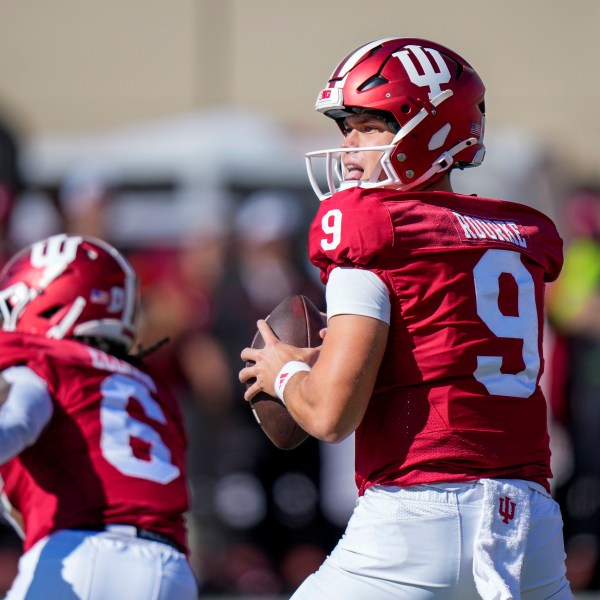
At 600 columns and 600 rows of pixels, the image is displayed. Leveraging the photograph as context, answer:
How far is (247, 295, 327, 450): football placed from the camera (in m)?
3.22

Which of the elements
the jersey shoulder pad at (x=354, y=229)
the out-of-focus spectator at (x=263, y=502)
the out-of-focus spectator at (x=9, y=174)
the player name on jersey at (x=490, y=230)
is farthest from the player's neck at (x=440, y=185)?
the out-of-focus spectator at (x=9, y=174)

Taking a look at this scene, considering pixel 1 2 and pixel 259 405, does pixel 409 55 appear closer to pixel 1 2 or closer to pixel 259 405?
pixel 259 405

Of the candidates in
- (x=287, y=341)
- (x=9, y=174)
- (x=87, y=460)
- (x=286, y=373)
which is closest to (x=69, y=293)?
(x=87, y=460)

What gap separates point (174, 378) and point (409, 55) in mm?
4452

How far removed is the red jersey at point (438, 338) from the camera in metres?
2.90

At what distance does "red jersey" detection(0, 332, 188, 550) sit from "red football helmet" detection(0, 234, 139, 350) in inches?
8.7

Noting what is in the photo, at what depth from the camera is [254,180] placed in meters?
10.2

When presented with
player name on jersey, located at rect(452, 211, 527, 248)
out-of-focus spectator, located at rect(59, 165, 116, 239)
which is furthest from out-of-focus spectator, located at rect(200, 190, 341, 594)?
player name on jersey, located at rect(452, 211, 527, 248)

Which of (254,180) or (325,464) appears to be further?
(254,180)

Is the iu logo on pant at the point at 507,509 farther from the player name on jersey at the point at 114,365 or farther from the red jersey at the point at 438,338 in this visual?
the player name on jersey at the point at 114,365

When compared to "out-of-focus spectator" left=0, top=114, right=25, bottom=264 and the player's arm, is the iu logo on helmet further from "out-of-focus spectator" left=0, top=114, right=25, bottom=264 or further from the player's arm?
"out-of-focus spectator" left=0, top=114, right=25, bottom=264

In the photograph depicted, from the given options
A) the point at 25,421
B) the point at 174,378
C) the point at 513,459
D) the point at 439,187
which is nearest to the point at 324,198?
the point at 439,187

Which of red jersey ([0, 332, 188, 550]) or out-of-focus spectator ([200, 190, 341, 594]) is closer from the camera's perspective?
red jersey ([0, 332, 188, 550])

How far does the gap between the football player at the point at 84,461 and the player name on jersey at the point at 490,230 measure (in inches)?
53.8
